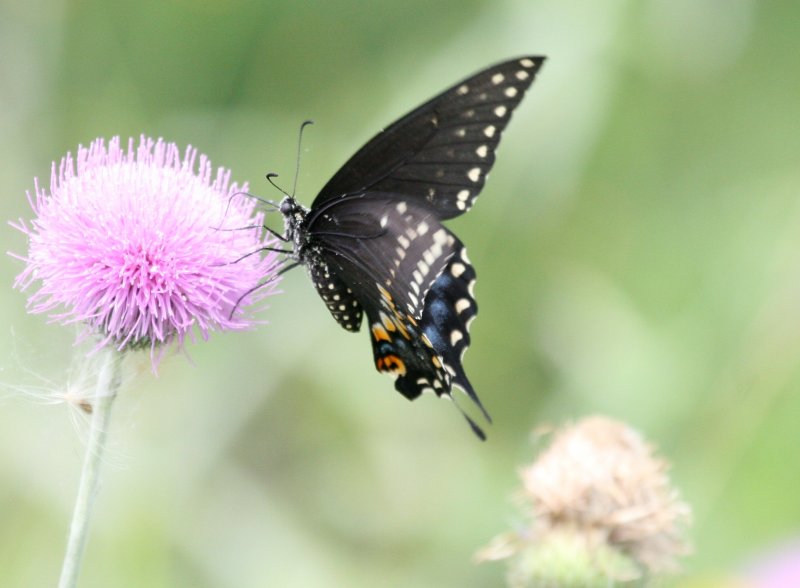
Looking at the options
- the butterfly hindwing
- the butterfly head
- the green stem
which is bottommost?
the green stem

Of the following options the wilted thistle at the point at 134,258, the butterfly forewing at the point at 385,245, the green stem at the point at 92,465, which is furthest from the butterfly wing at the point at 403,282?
the green stem at the point at 92,465

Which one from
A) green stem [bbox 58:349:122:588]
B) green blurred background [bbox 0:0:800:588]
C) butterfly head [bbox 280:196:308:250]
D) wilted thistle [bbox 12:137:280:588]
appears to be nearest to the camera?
green stem [bbox 58:349:122:588]

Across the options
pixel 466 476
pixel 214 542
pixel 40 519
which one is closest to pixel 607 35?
pixel 466 476

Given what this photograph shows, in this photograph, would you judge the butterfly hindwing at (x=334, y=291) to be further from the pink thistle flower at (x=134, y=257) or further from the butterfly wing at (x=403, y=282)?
the pink thistle flower at (x=134, y=257)

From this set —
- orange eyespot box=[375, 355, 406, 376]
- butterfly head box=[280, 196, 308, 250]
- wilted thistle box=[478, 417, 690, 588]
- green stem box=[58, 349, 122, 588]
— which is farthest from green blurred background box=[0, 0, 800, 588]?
green stem box=[58, 349, 122, 588]

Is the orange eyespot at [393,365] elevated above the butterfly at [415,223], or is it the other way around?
the butterfly at [415,223]

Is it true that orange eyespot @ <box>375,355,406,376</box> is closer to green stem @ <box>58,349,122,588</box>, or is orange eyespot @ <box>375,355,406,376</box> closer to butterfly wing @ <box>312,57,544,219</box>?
butterfly wing @ <box>312,57,544,219</box>

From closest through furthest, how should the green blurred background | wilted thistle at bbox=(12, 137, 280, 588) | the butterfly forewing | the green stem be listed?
1. the green stem
2. wilted thistle at bbox=(12, 137, 280, 588)
3. the butterfly forewing
4. the green blurred background

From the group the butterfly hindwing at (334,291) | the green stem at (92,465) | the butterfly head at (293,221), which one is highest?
the butterfly head at (293,221)
